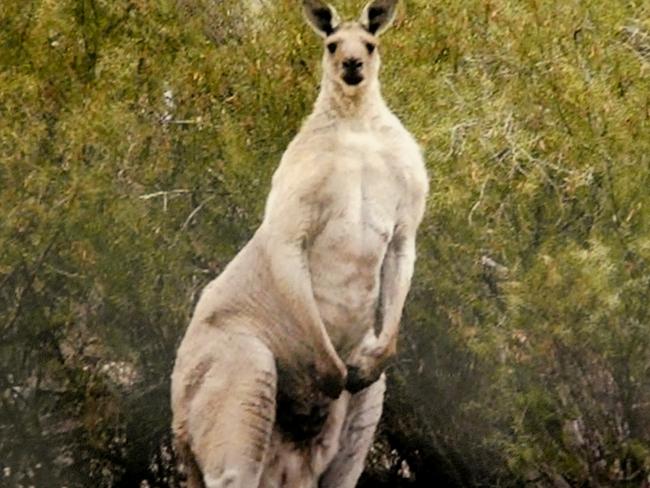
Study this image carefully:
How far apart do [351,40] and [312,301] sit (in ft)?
3.57

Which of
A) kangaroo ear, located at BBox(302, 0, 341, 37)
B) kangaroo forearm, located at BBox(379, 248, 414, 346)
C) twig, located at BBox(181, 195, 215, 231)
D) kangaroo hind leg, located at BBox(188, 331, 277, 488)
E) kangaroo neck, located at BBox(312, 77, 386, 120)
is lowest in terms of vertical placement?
twig, located at BBox(181, 195, 215, 231)

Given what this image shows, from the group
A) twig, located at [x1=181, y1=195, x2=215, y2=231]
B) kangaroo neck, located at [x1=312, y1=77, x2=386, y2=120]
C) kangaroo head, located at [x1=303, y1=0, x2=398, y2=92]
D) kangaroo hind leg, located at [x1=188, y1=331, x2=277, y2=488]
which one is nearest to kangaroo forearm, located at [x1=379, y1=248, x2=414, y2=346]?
kangaroo hind leg, located at [x1=188, y1=331, x2=277, y2=488]

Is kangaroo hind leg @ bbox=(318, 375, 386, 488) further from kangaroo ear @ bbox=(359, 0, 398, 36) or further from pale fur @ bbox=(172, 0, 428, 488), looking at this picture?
kangaroo ear @ bbox=(359, 0, 398, 36)

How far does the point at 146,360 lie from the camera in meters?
16.9

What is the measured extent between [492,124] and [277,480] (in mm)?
5408

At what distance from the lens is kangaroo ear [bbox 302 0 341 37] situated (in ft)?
32.4

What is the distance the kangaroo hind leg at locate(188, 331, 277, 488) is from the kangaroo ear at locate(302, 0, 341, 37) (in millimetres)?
1349

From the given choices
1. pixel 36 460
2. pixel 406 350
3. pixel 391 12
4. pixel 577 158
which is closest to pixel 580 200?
pixel 577 158

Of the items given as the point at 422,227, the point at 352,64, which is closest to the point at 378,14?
the point at 352,64

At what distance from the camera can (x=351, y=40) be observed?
9742 millimetres

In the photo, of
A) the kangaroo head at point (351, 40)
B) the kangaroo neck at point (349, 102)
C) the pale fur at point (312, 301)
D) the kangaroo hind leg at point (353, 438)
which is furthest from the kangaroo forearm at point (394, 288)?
the kangaroo head at point (351, 40)

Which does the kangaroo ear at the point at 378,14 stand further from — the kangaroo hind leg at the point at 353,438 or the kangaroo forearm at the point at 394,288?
the kangaroo hind leg at the point at 353,438

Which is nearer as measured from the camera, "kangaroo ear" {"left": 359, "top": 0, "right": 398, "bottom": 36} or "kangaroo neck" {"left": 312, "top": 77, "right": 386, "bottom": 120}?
"kangaroo neck" {"left": 312, "top": 77, "right": 386, "bottom": 120}

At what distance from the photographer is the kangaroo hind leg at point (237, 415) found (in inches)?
382
